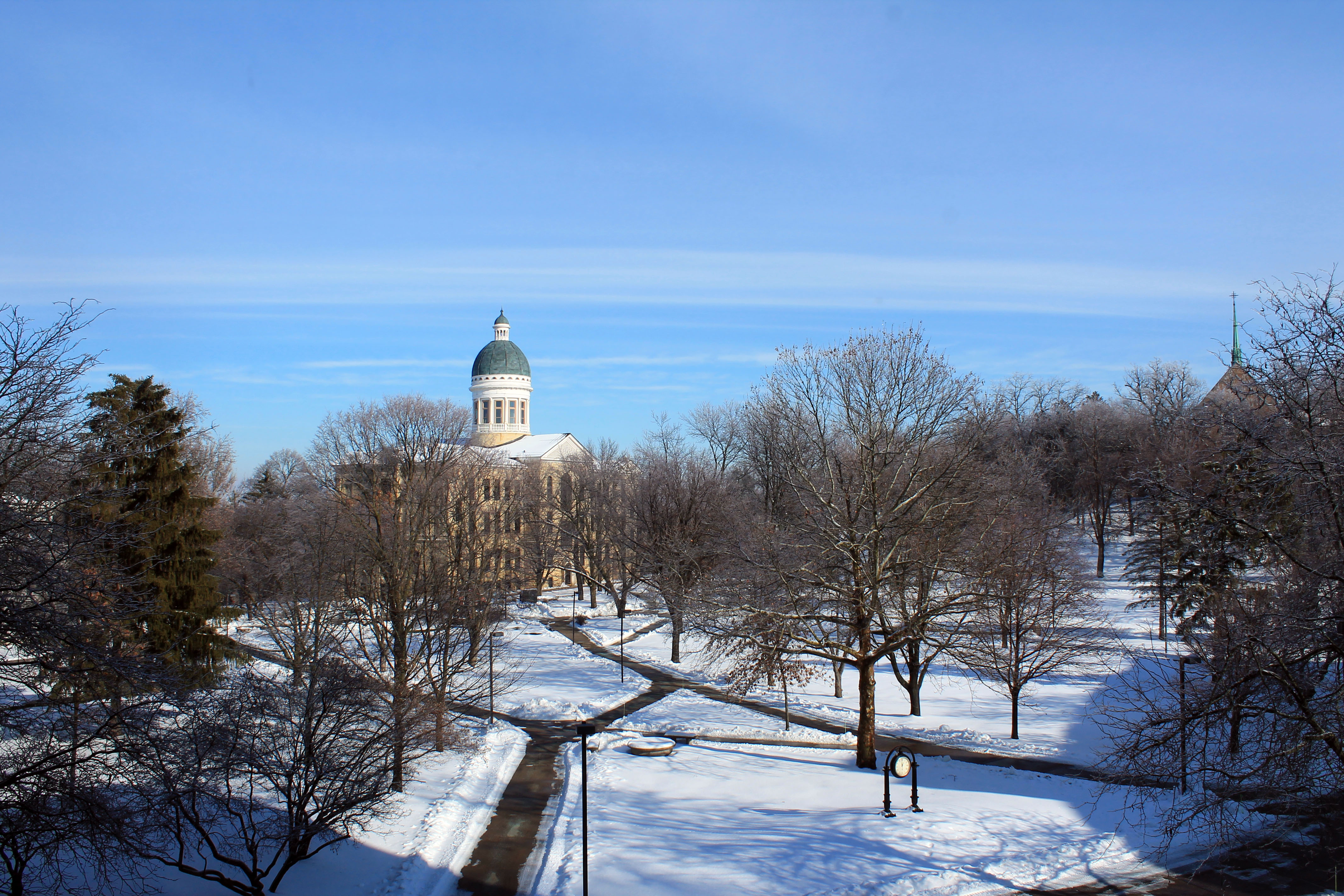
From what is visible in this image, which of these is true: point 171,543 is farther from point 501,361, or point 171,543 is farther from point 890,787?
point 501,361

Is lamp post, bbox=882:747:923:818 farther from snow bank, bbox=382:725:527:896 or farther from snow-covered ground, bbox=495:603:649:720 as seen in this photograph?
snow-covered ground, bbox=495:603:649:720

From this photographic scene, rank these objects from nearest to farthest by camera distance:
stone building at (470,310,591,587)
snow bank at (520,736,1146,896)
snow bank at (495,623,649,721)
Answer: snow bank at (520,736,1146,896) → snow bank at (495,623,649,721) → stone building at (470,310,591,587)

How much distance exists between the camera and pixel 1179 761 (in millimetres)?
11320

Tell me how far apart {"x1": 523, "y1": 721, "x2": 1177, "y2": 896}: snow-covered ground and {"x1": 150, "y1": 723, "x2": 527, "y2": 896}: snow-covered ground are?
61.2 inches

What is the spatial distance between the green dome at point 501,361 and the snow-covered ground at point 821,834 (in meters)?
57.8

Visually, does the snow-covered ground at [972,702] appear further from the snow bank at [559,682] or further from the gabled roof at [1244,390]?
the gabled roof at [1244,390]

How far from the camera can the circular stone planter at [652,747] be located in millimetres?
21797

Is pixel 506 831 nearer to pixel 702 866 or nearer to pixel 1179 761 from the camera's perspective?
pixel 702 866

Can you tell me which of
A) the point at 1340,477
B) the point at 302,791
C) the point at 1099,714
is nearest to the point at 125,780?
the point at 302,791

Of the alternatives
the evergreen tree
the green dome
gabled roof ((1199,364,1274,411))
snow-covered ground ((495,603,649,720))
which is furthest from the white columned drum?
gabled roof ((1199,364,1274,411))

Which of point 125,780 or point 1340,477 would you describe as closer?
point 1340,477

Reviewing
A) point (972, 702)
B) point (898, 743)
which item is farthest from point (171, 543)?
point (972, 702)

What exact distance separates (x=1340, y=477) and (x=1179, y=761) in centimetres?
438

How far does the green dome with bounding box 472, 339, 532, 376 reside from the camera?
74688mm
